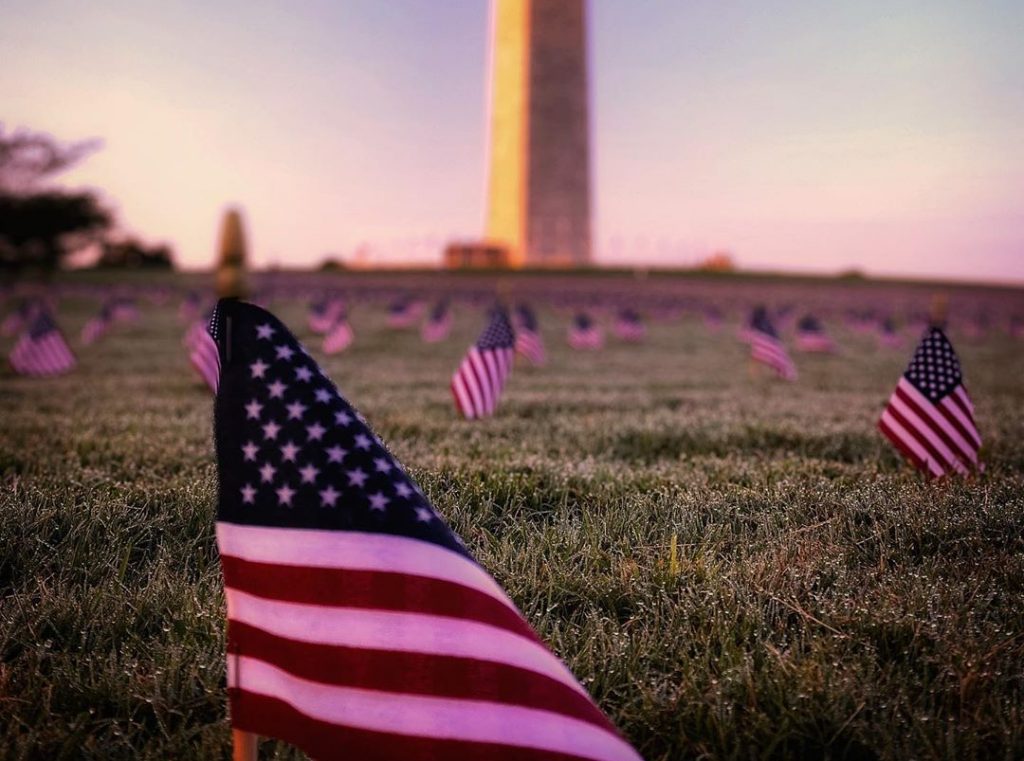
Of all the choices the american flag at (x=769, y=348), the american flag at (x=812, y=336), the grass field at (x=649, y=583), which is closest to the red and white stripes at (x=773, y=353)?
the american flag at (x=769, y=348)

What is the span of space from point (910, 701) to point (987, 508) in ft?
5.92

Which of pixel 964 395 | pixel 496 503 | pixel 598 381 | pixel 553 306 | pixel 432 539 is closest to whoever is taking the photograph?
pixel 432 539

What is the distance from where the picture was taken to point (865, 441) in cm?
605

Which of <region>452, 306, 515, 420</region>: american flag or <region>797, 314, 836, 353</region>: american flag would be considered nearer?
<region>452, 306, 515, 420</region>: american flag

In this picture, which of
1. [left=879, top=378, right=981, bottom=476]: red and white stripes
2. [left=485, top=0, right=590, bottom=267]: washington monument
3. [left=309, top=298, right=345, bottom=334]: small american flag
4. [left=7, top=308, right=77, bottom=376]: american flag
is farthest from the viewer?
[left=485, top=0, right=590, bottom=267]: washington monument

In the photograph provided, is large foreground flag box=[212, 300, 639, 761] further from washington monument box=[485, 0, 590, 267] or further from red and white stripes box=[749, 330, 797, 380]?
washington monument box=[485, 0, 590, 267]

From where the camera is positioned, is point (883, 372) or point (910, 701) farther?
point (883, 372)

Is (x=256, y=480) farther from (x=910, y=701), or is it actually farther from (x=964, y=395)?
(x=964, y=395)

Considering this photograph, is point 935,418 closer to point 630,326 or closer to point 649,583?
point 649,583

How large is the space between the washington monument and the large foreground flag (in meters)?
51.3

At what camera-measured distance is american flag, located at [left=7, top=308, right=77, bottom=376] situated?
489 inches

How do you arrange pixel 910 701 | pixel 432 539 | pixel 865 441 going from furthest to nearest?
pixel 865 441, pixel 910 701, pixel 432 539

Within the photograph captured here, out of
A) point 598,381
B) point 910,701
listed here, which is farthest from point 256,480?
point 598,381

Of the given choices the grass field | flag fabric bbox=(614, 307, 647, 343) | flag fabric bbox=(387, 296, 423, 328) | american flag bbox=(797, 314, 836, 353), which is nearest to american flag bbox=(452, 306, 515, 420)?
the grass field
